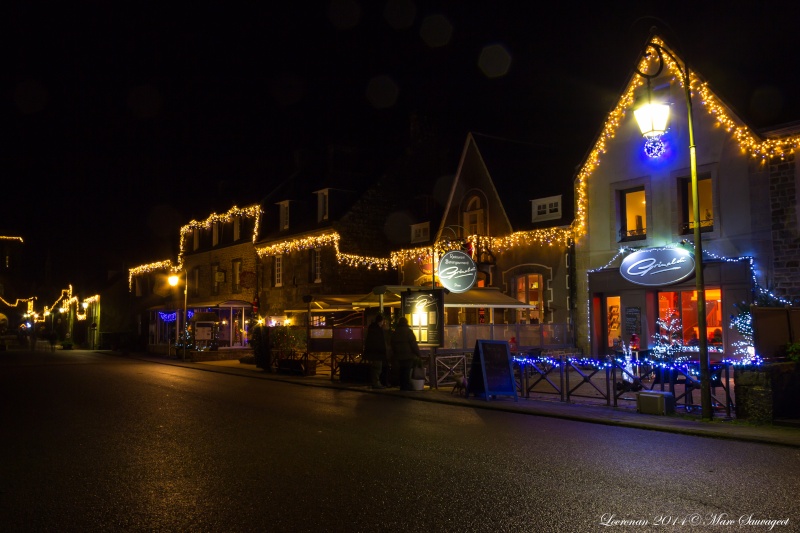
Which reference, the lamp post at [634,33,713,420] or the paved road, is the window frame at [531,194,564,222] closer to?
the lamp post at [634,33,713,420]

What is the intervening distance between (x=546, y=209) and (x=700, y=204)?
6326 mm

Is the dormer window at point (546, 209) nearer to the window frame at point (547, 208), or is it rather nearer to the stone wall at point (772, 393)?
the window frame at point (547, 208)

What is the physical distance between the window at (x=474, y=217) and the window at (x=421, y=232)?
2.95m

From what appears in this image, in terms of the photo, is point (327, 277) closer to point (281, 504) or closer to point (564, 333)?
point (564, 333)

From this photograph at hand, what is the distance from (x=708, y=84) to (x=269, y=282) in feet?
83.2

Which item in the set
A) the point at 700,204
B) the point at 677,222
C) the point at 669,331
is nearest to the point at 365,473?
the point at 669,331

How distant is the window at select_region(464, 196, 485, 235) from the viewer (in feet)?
100

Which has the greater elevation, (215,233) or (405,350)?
(215,233)

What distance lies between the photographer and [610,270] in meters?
24.7

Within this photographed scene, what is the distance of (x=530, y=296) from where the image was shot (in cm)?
2812

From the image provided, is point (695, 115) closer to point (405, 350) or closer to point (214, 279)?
point (405, 350)

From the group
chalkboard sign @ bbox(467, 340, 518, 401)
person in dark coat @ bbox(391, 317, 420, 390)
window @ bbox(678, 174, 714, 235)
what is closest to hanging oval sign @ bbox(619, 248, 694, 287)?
window @ bbox(678, 174, 714, 235)

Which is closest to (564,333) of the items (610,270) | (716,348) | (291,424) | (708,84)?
(610,270)

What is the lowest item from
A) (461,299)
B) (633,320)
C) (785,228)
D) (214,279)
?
(633,320)
